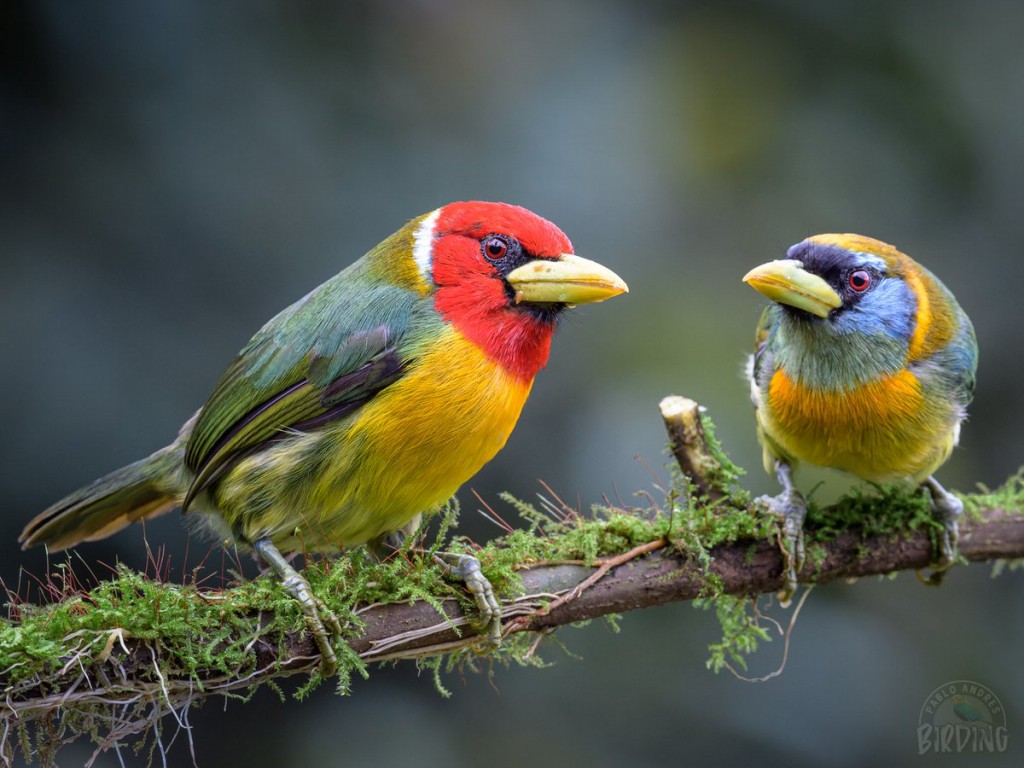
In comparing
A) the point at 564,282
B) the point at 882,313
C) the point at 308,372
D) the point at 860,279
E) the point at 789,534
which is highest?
the point at 564,282

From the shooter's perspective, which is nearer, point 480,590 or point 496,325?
point 480,590

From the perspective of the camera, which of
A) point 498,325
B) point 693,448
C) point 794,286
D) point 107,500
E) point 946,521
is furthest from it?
point 946,521

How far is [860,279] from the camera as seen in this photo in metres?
3.13

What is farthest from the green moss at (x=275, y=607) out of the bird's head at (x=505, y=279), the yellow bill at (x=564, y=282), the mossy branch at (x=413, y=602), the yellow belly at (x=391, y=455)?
the yellow bill at (x=564, y=282)

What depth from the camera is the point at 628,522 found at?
2863 mm

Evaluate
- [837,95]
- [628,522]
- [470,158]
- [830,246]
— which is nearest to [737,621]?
[628,522]

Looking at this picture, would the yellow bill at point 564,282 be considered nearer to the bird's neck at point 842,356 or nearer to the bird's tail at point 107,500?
the bird's neck at point 842,356

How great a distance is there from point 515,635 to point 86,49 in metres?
2.83

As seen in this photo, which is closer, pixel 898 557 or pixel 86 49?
pixel 898 557

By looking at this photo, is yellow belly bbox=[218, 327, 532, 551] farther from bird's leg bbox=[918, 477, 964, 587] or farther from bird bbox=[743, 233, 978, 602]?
bird's leg bbox=[918, 477, 964, 587]

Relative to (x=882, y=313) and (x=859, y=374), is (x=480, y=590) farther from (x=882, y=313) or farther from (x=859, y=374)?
(x=882, y=313)

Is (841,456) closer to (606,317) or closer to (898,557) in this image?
(898,557)

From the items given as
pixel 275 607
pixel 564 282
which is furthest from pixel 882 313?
pixel 275 607

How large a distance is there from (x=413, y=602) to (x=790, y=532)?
117 centimetres
